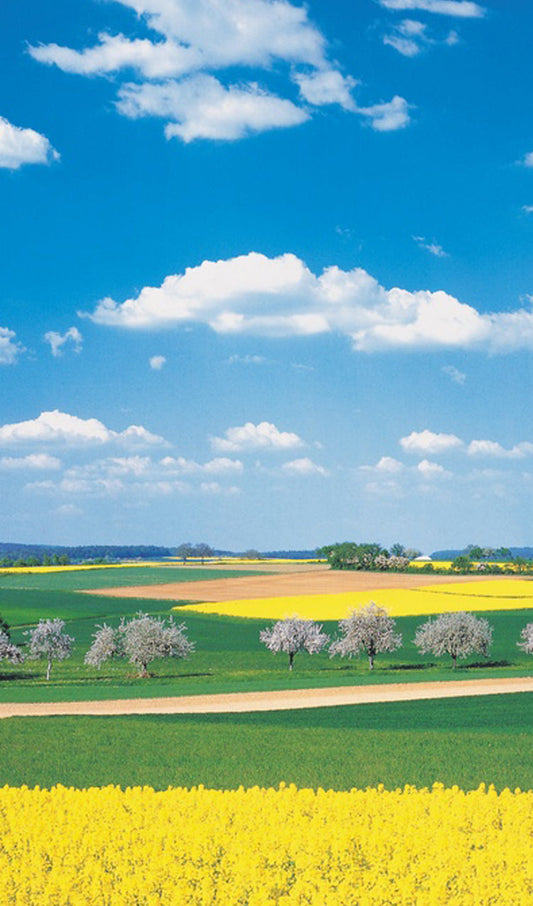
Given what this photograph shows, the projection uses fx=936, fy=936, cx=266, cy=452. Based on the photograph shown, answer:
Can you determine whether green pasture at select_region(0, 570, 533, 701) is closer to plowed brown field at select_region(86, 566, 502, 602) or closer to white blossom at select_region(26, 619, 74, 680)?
white blossom at select_region(26, 619, 74, 680)

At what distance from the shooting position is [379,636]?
5750cm

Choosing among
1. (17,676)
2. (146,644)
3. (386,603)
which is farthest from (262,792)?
(386,603)

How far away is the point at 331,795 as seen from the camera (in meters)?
14.7

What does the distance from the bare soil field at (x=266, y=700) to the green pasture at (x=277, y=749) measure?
3.37 metres

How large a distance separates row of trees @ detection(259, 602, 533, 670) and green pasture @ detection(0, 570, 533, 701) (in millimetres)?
1231

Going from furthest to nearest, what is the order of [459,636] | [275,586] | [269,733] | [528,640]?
[275,586] → [528,640] → [459,636] → [269,733]

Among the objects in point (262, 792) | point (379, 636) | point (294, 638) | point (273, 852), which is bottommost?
point (294, 638)

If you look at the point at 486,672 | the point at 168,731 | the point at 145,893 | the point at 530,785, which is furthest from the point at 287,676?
Result: the point at 145,893

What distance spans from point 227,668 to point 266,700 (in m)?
15.1

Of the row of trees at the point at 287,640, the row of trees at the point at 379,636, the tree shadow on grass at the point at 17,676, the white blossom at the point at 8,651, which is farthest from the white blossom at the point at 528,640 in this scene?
the white blossom at the point at 8,651

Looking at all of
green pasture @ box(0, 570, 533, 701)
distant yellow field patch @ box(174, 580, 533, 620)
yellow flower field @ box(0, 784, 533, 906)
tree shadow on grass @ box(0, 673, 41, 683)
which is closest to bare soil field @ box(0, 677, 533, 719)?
green pasture @ box(0, 570, 533, 701)

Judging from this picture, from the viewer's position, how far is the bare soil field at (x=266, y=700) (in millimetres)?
39812

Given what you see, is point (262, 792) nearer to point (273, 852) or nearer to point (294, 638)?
point (273, 852)

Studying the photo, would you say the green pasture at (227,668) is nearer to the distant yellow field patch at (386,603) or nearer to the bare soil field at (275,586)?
the distant yellow field patch at (386,603)
